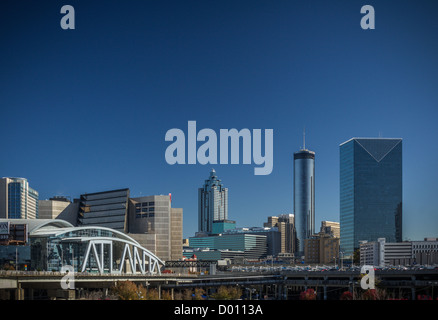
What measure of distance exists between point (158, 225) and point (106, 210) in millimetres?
26433

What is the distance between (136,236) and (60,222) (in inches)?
1539

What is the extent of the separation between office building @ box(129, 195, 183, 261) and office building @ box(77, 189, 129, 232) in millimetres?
3446

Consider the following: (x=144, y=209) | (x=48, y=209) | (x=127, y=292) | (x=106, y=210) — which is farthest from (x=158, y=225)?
(x=127, y=292)

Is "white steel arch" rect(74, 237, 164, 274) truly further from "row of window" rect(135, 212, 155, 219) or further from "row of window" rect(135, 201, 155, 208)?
"row of window" rect(135, 201, 155, 208)

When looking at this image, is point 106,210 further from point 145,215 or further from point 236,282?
point 236,282

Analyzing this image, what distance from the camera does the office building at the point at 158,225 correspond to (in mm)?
170625

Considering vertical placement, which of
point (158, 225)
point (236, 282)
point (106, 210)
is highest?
point (106, 210)

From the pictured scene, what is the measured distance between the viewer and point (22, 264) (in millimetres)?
116938

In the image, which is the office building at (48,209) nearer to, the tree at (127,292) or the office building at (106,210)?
the office building at (106,210)

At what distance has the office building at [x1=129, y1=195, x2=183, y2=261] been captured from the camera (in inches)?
6718

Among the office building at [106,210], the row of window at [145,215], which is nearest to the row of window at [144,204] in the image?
the row of window at [145,215]

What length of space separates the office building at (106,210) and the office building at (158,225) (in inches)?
136

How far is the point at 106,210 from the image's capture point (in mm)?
190500
